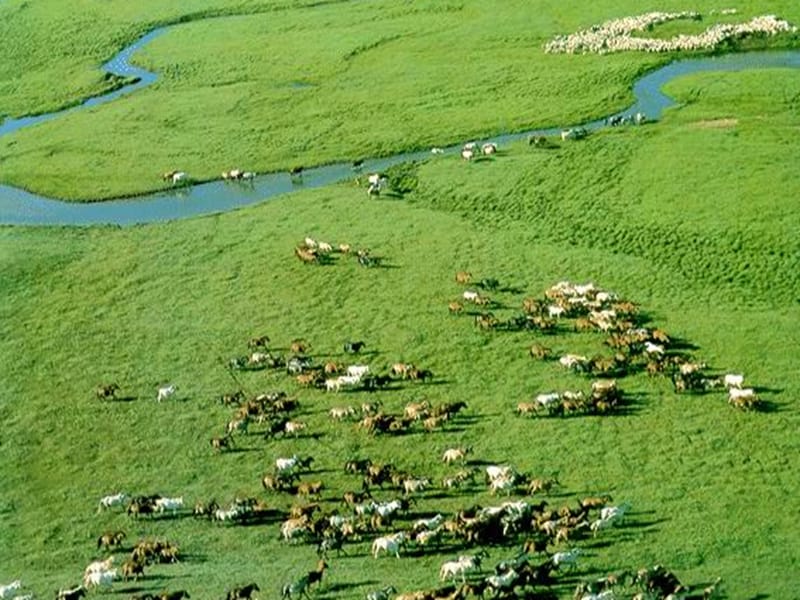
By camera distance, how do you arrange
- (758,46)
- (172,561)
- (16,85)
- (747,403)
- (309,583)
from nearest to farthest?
(309,583) < (172,561) < (747,403) < (758,46) < (16,85)

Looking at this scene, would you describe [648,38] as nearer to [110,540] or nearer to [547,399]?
[547,399]

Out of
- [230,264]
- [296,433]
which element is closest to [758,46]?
[230,264]

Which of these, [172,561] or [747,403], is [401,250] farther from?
[172,561]

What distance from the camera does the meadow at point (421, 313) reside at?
29.0 m

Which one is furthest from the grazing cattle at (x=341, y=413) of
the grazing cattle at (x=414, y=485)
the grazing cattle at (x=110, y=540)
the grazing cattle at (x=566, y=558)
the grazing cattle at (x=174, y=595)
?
the grazing cattle at (x=566, y=558)

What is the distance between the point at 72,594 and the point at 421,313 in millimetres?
16994

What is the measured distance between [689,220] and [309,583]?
979 inches

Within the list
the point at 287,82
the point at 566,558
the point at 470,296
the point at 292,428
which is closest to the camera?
the point at 566,558

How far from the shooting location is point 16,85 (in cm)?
6844

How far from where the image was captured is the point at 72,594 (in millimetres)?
26531

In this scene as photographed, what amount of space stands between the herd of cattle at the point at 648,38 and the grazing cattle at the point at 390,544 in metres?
42.7

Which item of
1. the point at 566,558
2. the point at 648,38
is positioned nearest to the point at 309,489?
the point at 566,558

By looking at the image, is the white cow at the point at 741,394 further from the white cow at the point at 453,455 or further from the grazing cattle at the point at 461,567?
the grazing cattle at the point at 461,567

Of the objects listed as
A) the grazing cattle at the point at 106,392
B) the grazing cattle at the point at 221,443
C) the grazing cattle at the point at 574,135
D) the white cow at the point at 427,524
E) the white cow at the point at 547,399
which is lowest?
the white cow at the point at 547,399
